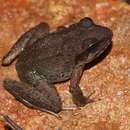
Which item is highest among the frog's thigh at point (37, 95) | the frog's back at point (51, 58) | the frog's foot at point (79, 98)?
the frog's back at point (51, 58)

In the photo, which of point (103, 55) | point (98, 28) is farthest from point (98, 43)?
point (103, 55)

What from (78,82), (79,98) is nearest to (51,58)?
(78,82)

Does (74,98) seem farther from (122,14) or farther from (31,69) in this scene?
(122,14)

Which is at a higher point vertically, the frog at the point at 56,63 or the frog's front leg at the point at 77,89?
the frog at the point at 56,63

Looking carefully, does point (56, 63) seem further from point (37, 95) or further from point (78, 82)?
point (37, 95)

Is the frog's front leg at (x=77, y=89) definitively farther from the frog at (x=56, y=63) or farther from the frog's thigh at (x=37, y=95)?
A: the frog's thigh at (x=37, y=95)

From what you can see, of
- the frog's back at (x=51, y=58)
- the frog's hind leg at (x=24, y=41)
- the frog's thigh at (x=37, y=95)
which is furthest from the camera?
the frog's hind leg at (x=24, y=41)

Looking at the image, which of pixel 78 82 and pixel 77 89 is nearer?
pixel 77 89

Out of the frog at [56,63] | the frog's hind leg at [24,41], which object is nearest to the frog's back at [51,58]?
the frog at [56,63]
